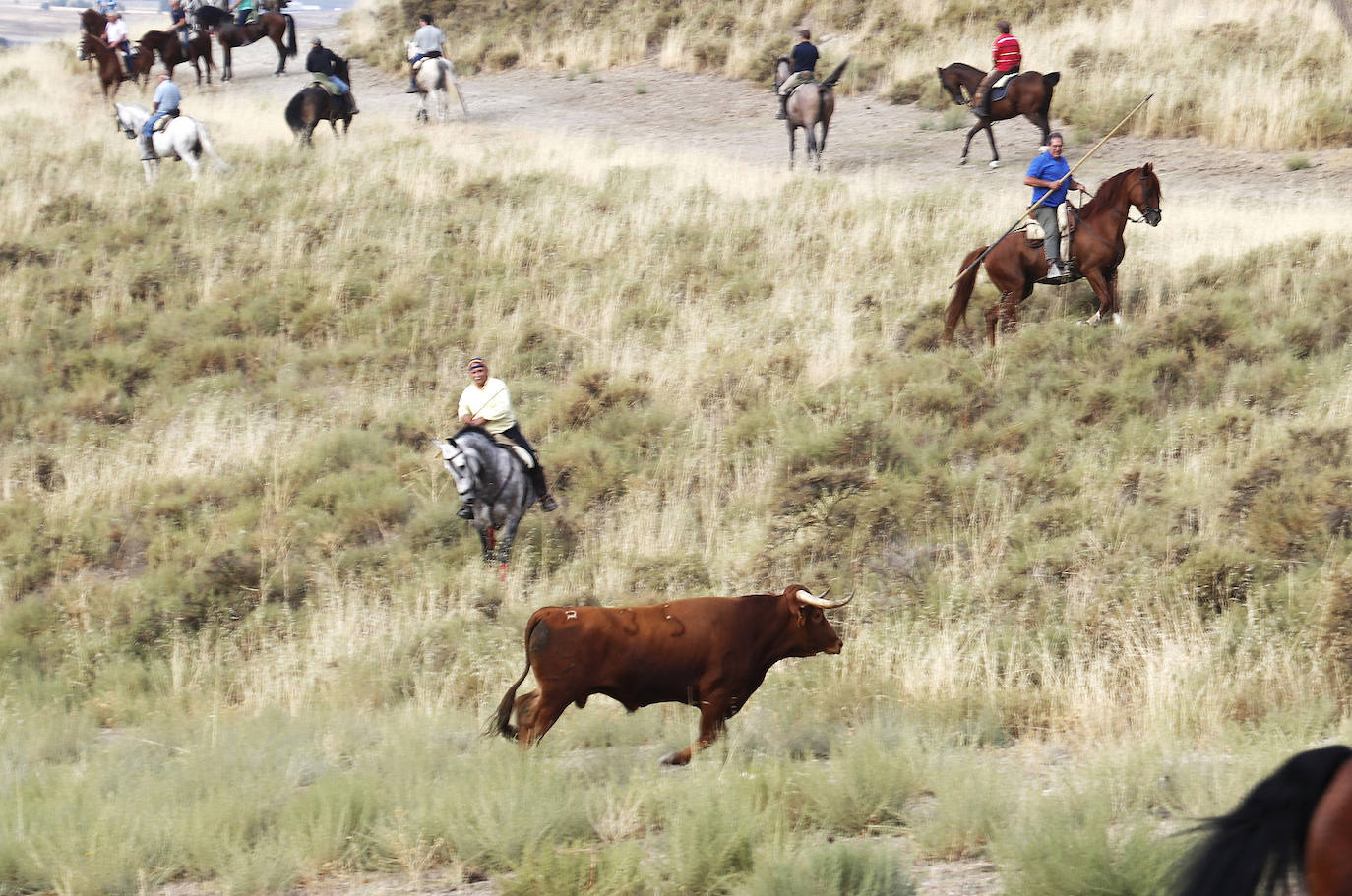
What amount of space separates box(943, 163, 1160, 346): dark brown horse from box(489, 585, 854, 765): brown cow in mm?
8446

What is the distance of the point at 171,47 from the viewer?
106 feet

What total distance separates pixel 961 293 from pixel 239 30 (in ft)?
82.9

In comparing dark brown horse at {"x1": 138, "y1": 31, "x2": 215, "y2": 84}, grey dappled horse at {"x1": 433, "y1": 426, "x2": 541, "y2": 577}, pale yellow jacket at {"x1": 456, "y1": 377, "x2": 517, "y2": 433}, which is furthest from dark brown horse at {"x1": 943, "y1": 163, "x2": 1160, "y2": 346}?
dark brown horse at {"x1": 138, "y1": 31, "x2": 215, "y2": 84}

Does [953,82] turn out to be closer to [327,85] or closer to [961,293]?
[961,293]

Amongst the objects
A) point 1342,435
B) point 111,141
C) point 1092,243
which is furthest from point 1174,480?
point 111,141

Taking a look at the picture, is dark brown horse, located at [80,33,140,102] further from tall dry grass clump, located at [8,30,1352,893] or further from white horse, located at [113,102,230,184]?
white horse, located at [113,102,230,184]

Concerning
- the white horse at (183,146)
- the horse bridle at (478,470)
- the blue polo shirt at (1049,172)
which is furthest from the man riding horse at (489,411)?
the white horse at (183,146)

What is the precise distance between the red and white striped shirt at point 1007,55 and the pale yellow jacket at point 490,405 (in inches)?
571

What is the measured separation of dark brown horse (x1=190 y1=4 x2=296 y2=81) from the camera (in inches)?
1324

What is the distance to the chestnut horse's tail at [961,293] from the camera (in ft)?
48.3

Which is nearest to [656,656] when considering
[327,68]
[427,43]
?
[327,68]

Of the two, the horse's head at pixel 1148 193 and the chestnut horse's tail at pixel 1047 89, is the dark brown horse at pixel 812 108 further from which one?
the horse's head at pixel 1148 193

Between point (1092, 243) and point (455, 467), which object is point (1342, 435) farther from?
point (455, 467)

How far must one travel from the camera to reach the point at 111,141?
24547 mm
